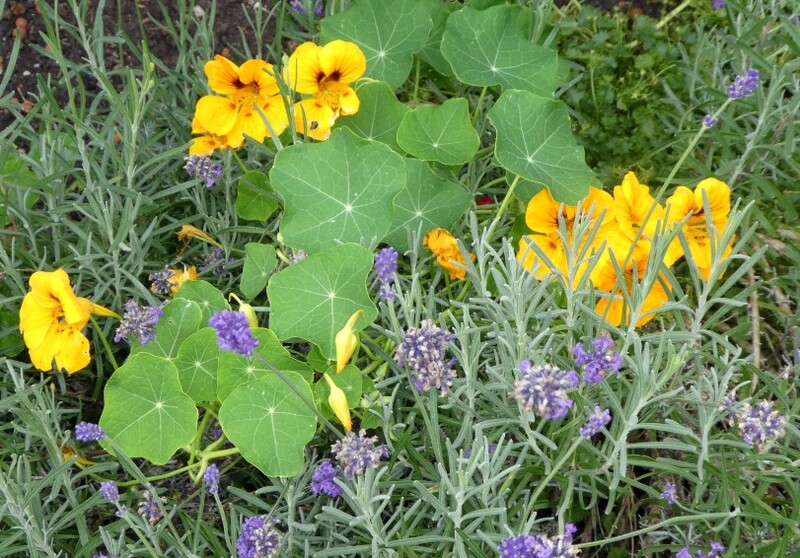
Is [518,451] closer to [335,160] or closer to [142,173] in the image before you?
[335,160]

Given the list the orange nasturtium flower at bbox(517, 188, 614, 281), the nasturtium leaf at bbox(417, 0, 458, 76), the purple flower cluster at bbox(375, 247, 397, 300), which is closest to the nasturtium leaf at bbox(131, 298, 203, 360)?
the purple flower cluster at bbox(375, 247, 397, 300)

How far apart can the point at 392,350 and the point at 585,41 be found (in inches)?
55.7

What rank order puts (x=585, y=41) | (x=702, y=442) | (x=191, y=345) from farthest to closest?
(x=585, y=41) < (x=191, y=345) < (x=702, y=442)

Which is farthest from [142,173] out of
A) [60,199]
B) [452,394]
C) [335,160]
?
[452,394]

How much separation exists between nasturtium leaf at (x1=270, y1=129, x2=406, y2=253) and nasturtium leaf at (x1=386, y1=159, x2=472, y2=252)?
0.11m

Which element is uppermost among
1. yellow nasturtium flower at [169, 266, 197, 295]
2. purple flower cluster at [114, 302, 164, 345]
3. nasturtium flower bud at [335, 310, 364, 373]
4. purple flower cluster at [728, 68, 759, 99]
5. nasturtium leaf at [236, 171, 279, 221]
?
purple flower cluster at [728, 68, 759, 99]

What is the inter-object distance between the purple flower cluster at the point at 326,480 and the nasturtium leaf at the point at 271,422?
5cm

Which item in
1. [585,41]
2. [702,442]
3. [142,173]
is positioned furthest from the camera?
[585,41]

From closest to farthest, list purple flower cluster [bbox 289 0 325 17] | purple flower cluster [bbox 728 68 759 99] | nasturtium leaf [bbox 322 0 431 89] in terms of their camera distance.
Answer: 1. purple flower cluster [bbox 728 68 759 99]
2. nasturtium leaf [bbox 322 0 431 89]
3. purple flower cluster [bbox 289 0 325 17]

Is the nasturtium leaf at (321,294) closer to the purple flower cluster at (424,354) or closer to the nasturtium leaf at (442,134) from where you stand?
the purple flower cluster at (424,354)

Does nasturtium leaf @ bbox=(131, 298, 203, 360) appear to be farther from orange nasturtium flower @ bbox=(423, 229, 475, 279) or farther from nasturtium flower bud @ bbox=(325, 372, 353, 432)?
orange nasturtium flower @ bbox=(423, 229, 475, 279)

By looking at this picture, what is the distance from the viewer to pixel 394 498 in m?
1.56

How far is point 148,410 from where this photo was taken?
164 cm

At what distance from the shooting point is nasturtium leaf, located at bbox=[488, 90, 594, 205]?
1825 millimetres
